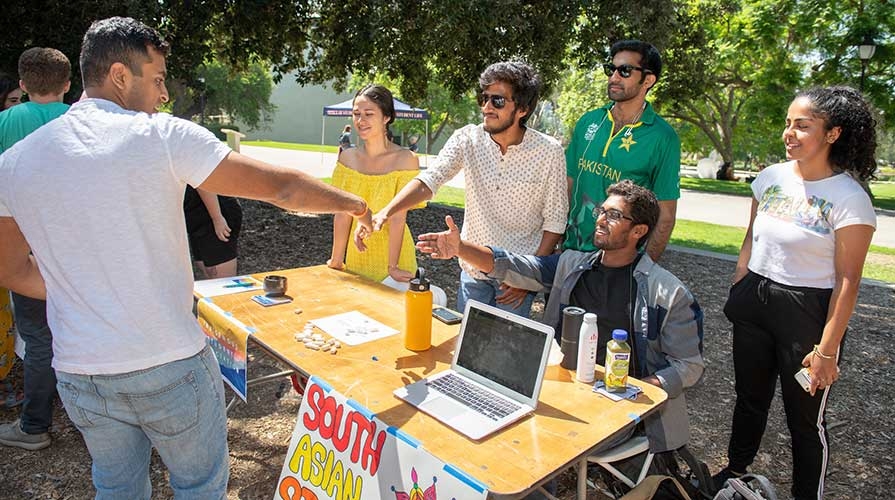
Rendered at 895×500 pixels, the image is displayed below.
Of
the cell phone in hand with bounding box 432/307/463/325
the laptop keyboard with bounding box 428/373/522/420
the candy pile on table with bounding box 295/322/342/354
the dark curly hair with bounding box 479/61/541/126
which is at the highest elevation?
the dark curly hair with bounding box 479/61/541/126

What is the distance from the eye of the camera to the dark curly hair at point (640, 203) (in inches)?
96.4

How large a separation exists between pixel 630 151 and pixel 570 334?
123 centimetres

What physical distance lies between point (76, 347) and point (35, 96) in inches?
96.2

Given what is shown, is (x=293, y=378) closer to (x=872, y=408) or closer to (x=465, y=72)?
(x=872, y=408)

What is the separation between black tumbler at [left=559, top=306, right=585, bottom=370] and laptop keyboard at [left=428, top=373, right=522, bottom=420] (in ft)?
1.30

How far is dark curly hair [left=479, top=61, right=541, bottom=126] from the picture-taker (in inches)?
111

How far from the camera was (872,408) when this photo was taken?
160 inches


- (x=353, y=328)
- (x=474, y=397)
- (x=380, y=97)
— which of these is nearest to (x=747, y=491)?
(x=474, y=397)

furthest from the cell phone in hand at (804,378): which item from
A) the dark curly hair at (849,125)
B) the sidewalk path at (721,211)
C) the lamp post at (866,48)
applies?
the lamp post at (866,48)

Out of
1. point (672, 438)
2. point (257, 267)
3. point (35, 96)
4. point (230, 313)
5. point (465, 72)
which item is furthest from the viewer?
point (465, 72)

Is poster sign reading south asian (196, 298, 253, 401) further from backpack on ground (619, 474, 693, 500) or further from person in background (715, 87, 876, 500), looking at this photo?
person in background (715, 87, 876, 500)

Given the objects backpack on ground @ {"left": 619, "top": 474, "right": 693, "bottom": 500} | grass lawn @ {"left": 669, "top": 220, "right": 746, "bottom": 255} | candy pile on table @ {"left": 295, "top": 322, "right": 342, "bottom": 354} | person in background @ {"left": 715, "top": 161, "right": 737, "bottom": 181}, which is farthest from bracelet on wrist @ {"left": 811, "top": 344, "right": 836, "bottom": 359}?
person in background @ {"left": 715, "top": 161, "right": 737, "bottom": 181}

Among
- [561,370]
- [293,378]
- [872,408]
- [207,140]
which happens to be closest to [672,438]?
[561,370]

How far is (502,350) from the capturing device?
78.0 inches
